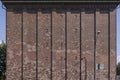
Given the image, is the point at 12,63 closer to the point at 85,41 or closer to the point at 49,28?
the point at 49,28

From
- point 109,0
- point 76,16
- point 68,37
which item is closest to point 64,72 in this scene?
point 68,37

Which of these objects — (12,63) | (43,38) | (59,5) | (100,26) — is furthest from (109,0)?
(12,63)

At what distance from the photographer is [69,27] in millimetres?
40062

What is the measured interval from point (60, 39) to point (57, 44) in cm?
65

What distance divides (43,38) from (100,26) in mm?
6544

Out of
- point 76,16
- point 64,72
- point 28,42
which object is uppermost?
point 76,16

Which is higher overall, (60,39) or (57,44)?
(60,39)

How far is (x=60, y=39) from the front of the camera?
131ft

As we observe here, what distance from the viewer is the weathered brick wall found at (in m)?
39.7

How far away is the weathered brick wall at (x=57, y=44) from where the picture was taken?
130 feet

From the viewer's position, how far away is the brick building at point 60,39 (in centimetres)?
3969

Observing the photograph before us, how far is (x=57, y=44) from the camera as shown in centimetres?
3984

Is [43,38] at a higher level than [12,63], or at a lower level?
higher

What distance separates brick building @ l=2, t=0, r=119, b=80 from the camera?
1563 inches
